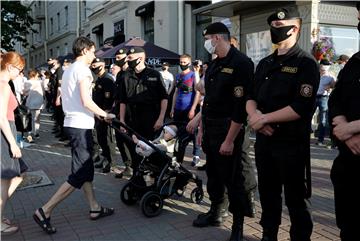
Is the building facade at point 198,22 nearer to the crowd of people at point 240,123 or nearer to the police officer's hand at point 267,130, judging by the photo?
the crowd of people at point 240,123

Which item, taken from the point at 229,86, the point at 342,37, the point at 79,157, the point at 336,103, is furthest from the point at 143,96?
A: the point at 342,37

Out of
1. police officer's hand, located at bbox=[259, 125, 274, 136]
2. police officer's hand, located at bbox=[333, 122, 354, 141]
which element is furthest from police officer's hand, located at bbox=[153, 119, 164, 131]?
police officer's hand, located at bbox=[333, 122, 354, 141]

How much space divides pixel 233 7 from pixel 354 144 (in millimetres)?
10554

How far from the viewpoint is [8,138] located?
3.87m

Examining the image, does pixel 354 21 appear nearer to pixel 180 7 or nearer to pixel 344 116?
pixel 180 7

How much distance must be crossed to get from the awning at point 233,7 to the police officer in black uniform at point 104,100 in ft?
19.8

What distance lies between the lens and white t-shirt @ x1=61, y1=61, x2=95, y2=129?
4.15m

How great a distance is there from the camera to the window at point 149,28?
19453mm

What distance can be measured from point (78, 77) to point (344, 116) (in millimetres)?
2635

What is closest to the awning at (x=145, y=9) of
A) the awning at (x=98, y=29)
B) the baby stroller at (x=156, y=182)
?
the awning at (x=98, y=29)

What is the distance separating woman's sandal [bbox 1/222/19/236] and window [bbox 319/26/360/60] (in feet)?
31.4

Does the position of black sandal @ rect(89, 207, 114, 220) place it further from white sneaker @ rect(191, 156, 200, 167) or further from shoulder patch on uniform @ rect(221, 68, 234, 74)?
white sneaker @ rect(191, 156, 200, 167)

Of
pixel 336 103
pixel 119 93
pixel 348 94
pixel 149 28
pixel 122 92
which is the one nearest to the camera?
pixel 348 94

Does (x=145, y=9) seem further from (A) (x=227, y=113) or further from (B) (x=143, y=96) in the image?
(A) (x=227, y=113)
